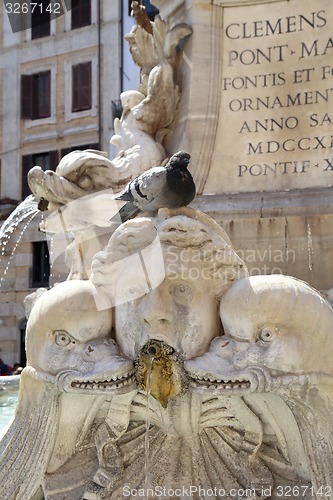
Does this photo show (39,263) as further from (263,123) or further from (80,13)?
(263,123)

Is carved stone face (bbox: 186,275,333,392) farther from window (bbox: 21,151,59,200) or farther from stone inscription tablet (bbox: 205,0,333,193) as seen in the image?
window (bbox: 21,151,59,200)

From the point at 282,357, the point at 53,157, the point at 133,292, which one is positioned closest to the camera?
the point at 282,357

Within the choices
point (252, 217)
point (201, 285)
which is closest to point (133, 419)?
point (201, 285)

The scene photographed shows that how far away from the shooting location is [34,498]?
304cm

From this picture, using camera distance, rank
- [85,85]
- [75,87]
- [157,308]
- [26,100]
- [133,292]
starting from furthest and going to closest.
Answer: [26,100] < [75,87] < [85,85] < [133,292] < [157,308]

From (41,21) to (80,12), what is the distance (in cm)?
157

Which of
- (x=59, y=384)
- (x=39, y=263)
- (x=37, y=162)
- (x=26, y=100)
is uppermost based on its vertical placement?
(x=26, y=100)

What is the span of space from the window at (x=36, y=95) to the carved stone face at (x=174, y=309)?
22782 mm

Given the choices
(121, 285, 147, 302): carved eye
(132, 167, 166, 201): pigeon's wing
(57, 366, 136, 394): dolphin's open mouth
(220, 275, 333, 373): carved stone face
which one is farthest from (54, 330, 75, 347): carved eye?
(132, 167, 166, 201): pigeon's wing

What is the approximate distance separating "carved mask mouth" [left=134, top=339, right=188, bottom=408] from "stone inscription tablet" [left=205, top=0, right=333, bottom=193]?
2425mm

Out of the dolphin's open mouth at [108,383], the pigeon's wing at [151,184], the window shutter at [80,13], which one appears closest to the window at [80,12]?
the window shutter at [80,13]

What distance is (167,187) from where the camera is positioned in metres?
3.20

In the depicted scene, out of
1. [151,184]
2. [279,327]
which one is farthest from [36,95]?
[279,327]

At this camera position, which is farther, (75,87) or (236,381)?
(75,87)
